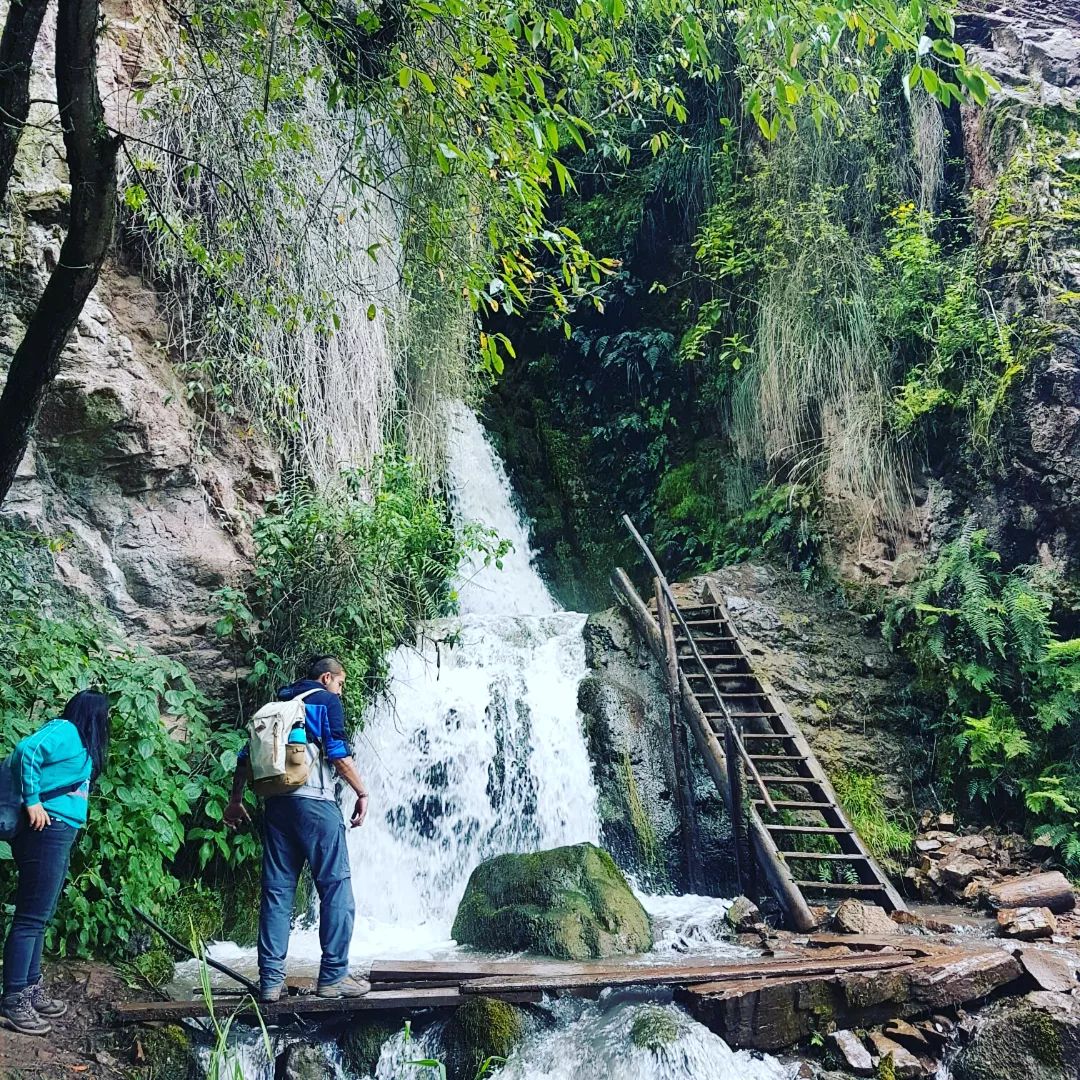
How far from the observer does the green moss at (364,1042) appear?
4.40m

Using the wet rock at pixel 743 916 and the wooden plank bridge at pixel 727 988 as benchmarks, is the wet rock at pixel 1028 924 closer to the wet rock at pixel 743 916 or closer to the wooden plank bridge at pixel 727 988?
the wooden plank bridge at pixel 727 988

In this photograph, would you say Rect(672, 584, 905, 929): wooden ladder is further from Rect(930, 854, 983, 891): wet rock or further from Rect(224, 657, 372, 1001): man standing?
Rect(224, 657, 372, 1001): man standing

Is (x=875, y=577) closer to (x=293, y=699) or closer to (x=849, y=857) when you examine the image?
(x=849, y=857)

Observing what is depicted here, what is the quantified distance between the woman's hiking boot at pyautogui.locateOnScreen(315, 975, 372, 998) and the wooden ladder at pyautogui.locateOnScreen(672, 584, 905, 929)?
2.93 metres

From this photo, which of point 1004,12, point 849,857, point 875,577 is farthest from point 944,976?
point 1004,12

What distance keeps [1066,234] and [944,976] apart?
6.73 m

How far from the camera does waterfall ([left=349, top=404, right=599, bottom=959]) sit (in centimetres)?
683

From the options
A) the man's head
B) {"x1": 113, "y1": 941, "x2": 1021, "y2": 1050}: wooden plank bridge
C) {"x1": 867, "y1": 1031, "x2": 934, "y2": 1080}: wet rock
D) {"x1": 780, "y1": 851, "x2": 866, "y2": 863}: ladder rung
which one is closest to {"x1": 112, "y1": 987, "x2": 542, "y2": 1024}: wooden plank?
{"x1": 113, "y1": 941, "x2": 1021, "y2": 1050}: wooden plank bridge

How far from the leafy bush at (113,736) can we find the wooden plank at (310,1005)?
0.81 m

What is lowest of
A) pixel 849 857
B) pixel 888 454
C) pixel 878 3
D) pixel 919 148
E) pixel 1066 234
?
pixel 849 857

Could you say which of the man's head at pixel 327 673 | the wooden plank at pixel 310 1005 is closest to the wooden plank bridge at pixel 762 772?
the wooden plank at pixel 310 1005

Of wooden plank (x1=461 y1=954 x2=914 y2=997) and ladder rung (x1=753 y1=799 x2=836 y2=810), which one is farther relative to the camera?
ladder rung (x1=753 y1=799 x2=836 y2=810)

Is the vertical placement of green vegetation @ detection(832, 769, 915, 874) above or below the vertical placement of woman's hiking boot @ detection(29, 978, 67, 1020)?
above

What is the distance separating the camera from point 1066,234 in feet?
26.4
